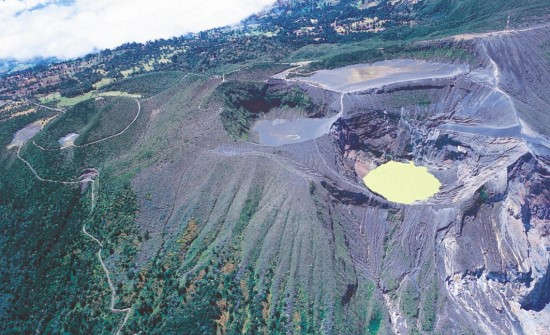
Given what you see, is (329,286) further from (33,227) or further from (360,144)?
(33,227)

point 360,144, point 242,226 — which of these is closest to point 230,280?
point 242,226

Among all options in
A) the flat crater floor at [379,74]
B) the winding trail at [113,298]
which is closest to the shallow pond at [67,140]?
→ the winding trail at [113,298]

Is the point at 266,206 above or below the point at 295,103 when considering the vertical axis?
below

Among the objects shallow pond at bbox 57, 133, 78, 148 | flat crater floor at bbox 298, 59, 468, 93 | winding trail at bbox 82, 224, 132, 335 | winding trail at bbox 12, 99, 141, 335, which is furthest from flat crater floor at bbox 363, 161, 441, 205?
shallow pond at bbox 57, 133, 78, 148

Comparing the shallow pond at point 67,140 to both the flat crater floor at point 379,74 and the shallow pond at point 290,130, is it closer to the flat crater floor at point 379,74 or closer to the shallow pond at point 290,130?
the shallow pond at point 290,130

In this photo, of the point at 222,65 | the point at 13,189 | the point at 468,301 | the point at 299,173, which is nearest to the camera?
the point at 468,301

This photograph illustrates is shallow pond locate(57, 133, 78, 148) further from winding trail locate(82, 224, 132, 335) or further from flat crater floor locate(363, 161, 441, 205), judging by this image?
flat crater floor locate(363, 161, 441, 205)
